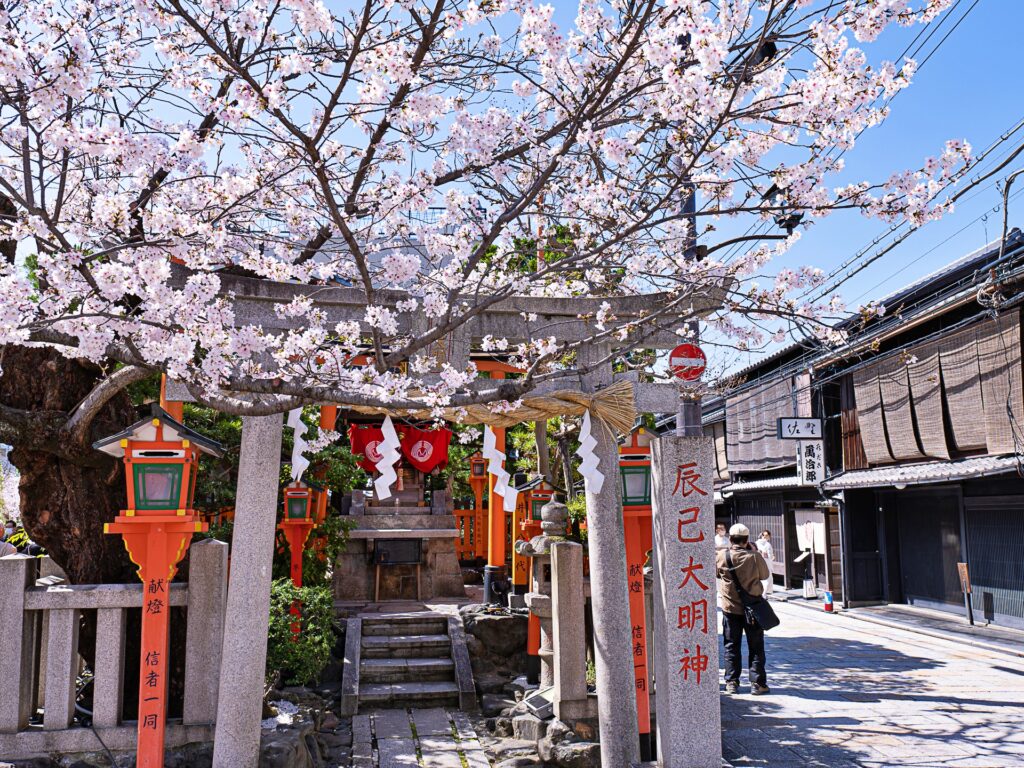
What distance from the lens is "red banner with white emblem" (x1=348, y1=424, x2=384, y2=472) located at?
13.7 meters

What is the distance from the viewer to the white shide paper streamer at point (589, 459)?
7031 millimetres

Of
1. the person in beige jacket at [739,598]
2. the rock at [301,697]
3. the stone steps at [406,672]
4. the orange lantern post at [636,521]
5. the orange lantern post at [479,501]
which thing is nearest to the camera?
the orange lantern post at [636,521]

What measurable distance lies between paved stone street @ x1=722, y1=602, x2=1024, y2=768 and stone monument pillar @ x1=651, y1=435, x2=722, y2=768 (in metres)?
1.19

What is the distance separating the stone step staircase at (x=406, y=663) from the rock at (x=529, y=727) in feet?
6.24

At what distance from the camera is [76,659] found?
668 centimetres

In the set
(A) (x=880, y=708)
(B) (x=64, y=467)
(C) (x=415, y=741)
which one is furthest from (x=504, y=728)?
(B) (x=64, y=467)

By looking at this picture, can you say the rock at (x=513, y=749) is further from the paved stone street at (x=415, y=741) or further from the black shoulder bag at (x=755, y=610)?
the black shoulder bag at (x=755, y=610)

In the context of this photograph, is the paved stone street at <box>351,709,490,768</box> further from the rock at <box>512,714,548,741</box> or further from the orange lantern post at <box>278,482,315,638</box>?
the orange lantern post at <box>278,482,315,638</box>

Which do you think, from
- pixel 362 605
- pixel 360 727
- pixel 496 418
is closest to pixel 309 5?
pixel 496 418

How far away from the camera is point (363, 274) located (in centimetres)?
483

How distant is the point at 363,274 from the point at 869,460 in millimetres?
16443

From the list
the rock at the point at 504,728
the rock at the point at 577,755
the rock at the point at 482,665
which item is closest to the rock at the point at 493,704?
the rock at the point at 482,665

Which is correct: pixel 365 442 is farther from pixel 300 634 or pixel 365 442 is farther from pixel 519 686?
pixel 300 634

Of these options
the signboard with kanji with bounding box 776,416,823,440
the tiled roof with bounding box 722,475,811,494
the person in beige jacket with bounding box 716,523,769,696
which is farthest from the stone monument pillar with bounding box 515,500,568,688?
the tiled roof with bounding box 722,475,811,494
